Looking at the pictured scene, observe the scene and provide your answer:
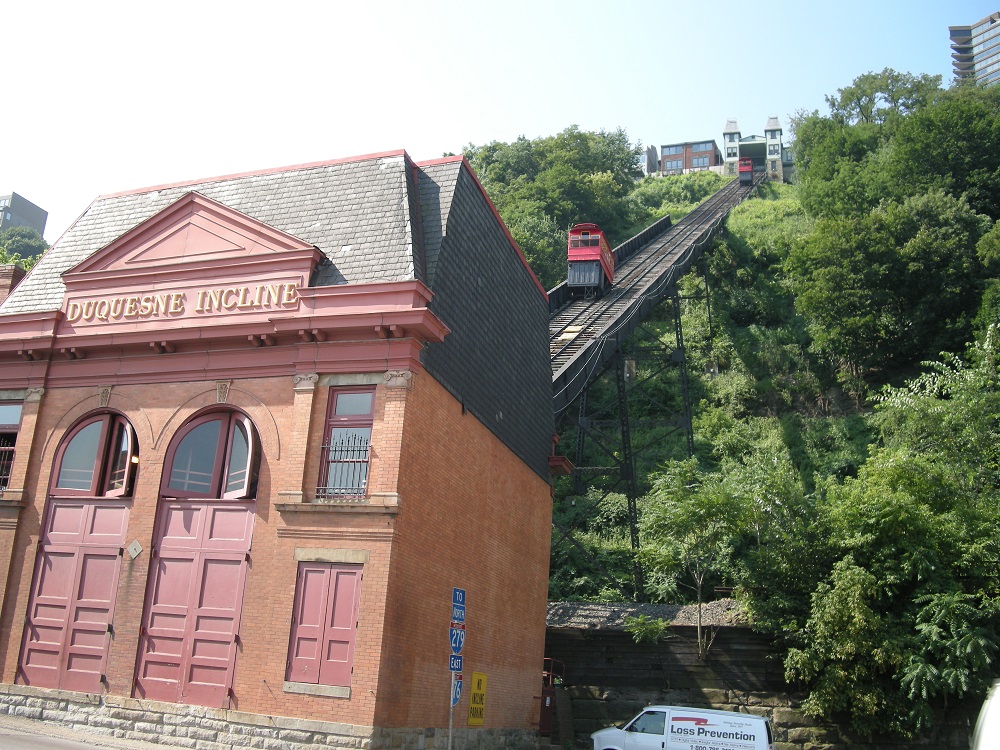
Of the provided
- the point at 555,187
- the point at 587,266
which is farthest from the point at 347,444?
the point at 555,187

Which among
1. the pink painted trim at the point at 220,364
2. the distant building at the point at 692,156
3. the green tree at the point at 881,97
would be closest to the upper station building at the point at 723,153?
the distant building at the point at 692,156

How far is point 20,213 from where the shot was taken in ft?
446

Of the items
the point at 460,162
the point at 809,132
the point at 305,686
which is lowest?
the point at 305,686

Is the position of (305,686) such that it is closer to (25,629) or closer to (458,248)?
(25,629)

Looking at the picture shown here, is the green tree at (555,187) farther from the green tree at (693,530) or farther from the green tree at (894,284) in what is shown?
the green tree at (693,530)

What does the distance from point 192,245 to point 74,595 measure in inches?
298

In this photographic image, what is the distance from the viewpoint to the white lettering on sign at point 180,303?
18.6 m

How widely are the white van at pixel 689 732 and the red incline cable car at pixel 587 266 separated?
34666 millimetres

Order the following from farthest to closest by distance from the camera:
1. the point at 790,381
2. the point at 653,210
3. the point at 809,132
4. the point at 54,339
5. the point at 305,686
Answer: the point at 653,210 → the point at 809,132 → the point at 790,381 → the point at 54,339 → the point at 305,686

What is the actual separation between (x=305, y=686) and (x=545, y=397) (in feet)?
39.9

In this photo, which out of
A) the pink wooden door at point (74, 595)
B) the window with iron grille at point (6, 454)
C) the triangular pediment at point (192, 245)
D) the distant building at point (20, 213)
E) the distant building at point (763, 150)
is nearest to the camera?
the pink wooden door at point (74, 595)

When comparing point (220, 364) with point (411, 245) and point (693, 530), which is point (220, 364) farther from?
point (693, 530)

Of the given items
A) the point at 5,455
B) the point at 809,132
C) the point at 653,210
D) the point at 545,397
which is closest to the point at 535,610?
the point at 545,397

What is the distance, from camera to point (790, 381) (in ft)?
174
